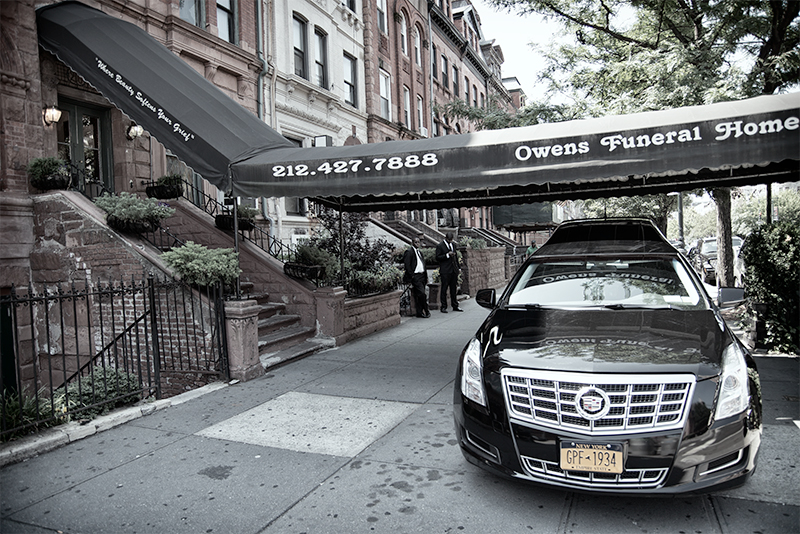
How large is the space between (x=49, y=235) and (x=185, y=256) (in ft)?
11.4

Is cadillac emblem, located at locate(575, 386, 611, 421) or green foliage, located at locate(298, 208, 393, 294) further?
green foliage, located at locate(298, 208, 393, 294)

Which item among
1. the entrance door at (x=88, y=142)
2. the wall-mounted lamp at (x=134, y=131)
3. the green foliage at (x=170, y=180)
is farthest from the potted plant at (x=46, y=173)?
the wall-mounted lamp at (x=134, y=131)

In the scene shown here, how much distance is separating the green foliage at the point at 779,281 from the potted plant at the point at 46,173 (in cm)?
1082

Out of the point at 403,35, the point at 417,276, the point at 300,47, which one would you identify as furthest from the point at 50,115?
the point at 403,35

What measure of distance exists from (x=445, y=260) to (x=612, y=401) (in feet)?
33.1

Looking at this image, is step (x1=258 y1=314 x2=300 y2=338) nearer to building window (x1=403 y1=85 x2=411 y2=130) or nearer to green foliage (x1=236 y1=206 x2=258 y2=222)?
green foliage (x1=236 y1=206 x2=258 y2=222)

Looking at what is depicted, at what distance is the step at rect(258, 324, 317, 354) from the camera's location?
8123mm

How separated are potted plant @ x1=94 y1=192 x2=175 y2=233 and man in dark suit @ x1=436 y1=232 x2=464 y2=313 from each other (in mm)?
6525

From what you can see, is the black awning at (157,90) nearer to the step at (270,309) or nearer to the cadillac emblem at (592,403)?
the step at (270,309)

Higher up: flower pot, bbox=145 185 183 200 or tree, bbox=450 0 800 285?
tree, bbox=450 0 800 285

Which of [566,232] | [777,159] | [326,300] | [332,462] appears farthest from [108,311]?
[777,159]

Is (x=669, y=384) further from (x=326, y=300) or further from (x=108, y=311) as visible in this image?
(x=108, y=311)

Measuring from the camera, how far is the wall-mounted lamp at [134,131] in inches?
442

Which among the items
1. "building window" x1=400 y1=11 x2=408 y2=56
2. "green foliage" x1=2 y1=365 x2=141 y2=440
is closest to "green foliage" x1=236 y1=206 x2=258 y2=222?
"green foliage" x1=2 y1=365 x2=141 y2=440
